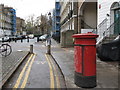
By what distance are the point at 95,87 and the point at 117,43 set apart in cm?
301

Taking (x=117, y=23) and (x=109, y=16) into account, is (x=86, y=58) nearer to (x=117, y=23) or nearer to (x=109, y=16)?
(x=117, y=23)

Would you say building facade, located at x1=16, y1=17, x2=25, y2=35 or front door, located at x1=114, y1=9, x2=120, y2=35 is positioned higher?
building facade, located at x1=16, y1=17, x2=25, y2=35

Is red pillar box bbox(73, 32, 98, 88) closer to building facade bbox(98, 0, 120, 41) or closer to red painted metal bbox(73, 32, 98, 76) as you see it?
red painted metal bbox(73, 32, 98, 76)

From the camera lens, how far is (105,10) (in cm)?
1458

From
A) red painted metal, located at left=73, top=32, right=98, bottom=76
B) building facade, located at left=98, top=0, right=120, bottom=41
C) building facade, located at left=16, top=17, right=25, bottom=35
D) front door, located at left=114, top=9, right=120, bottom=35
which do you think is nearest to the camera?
red painted metal, located at left=73, top=32, right=98, bottom=76

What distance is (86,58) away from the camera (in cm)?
508

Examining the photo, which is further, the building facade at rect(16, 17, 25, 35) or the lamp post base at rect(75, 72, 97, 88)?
the building facade at rect(16, 17, 25, 35)

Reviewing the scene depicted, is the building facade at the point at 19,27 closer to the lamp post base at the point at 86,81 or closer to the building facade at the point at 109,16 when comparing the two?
the building facade at the point at 109,16

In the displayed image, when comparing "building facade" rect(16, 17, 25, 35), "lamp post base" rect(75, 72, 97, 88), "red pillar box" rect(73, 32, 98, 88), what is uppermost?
"building facade" rect(16, 17, 25, 35)

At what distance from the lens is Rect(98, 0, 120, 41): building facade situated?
1263 centimetres

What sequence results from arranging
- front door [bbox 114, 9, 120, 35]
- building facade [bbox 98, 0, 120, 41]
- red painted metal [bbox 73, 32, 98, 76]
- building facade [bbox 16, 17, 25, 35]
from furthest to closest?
building facade [bbox 16, 17, 25, 35] < building facade [bbox 98, 0, 120, 41] < front door [bbox 114, 9, 120, 35] < red painted metal [bbox 73, 32, 98, 76]

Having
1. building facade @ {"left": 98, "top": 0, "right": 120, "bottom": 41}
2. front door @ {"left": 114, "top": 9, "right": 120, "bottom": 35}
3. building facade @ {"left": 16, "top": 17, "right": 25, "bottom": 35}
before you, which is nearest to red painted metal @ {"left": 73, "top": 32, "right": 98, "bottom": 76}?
building facade @ {"left": 98, "top": 0, "right": 120, "bottom": 41}

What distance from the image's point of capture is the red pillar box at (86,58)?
5.05 meters

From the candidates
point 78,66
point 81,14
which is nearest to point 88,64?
point 78,66
